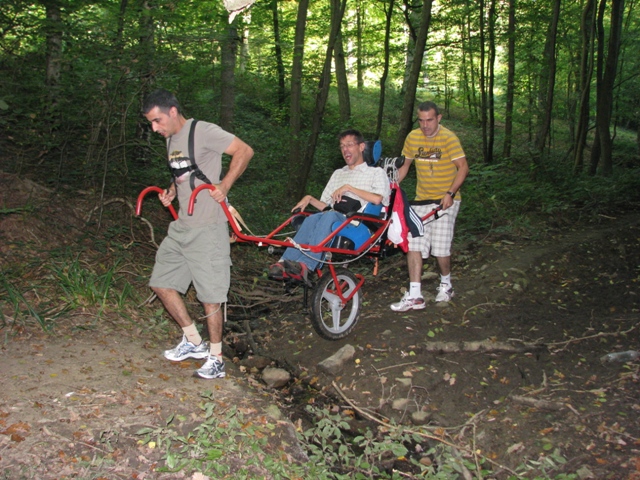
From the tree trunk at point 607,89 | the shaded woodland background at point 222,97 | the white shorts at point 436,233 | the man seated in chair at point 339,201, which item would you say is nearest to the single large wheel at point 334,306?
the man seated in chair at point 339,201

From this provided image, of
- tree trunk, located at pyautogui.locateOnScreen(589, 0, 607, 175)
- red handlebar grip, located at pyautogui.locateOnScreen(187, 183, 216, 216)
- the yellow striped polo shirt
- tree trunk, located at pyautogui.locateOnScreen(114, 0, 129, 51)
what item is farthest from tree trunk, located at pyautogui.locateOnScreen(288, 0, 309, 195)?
tree trunk, located at pyautogui.locateOnScreen(589, 0, 607, 175)

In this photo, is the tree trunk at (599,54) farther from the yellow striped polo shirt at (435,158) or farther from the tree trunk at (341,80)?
the yellow striped polo shirt at (435,158)

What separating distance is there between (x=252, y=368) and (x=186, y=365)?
68cm

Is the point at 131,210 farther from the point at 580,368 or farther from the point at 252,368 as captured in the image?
the point at 580,368

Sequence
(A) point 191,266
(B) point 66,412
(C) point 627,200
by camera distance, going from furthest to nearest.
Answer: (C) point 627,200, (A) point 191,266, (B) point 66,412

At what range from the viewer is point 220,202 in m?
3.87

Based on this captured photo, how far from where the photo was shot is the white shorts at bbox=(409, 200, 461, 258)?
222 inches

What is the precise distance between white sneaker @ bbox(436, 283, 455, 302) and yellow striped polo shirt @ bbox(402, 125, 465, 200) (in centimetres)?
102

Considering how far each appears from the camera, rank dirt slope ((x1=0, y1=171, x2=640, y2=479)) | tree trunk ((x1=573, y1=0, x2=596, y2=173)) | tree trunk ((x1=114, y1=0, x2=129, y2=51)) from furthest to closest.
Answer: tree trunk ((x1=573, y1=0, x2=596, y2=173)), tree trunk ((x1=114, y1=0, x2=129, y2=51)), dirt slope ((x1=0, y1=171, x2=640, y2=479))

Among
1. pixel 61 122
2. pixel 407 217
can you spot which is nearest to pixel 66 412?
pixel 407 217

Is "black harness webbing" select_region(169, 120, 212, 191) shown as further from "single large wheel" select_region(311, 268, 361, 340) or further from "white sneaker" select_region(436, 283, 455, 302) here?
"white sneaker" select_region(436, 283, 455, 302)

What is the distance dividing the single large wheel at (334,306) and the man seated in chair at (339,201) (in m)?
0.26

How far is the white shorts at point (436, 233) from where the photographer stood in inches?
222

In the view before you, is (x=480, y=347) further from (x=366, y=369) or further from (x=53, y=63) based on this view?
(x=53, y=63)
